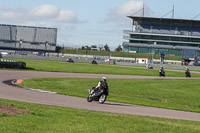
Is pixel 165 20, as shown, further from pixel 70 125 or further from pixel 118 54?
pixel 70 125

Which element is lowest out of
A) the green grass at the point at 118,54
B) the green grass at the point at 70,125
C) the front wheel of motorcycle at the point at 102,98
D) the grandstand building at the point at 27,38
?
the front wheel of motorcycle at the point at 102,98

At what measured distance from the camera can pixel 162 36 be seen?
135250mm

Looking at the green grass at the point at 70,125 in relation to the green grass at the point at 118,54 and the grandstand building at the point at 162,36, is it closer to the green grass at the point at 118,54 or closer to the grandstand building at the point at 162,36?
the green grass at the point at 118,54

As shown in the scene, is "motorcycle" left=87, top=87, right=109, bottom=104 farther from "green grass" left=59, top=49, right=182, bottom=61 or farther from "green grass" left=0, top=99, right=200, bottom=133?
"green grass" left=59, top=49, right=182, bottom=61

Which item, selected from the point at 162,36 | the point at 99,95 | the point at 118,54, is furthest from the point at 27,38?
the point at 99,95

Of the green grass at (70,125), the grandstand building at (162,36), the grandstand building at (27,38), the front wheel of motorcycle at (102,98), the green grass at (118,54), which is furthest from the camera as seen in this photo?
the grandstand building at (162,36)

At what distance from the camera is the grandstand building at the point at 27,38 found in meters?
123

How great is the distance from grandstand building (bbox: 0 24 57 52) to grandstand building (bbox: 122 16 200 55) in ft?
88.6

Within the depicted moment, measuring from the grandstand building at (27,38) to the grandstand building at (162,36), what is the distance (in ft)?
88.6

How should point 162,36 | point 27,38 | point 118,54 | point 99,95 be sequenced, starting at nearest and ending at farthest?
1. point 99,95
2. point 118,54
3. point 27,38
4. point 162,36

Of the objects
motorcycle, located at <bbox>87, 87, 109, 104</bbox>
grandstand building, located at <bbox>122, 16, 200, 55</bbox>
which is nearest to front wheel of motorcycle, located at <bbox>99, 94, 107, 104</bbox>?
motorcycle, located at <bbox>87, 87, 109, 104</bbox>

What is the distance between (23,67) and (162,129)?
128ft

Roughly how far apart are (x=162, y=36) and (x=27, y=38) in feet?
156

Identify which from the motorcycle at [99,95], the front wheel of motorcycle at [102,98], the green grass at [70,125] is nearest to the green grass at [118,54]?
the motorcycle at [99,95]
